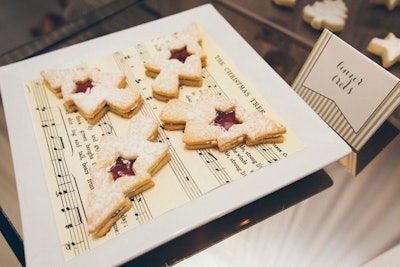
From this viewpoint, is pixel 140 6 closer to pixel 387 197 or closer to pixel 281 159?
pixel 281 159

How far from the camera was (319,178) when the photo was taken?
2.60 feet

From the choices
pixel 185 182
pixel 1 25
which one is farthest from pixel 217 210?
pixel 1 25

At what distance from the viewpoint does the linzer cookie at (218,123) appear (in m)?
0.76

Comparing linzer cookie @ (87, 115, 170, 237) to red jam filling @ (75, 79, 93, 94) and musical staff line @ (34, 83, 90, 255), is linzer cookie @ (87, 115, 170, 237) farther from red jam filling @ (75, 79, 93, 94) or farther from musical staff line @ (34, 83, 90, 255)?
red jam filling @ (75, 79, 93, 94)

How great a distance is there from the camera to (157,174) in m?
0.74

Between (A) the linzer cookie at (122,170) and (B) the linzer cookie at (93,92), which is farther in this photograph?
(B) the linzer cookie at (93,92)

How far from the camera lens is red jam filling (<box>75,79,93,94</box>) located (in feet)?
2.96

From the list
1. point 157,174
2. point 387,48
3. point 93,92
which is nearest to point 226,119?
point 157,174

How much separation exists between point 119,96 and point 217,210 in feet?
1.26

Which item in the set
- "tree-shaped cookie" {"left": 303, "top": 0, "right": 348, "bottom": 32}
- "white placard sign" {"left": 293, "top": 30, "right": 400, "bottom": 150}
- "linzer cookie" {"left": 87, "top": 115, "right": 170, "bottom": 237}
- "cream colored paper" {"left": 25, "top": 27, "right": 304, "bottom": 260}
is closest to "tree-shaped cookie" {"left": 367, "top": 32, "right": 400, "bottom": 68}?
"tree-shaped cookie" {"left": 303, "top": 0, "right": 348, "bottom": 32}

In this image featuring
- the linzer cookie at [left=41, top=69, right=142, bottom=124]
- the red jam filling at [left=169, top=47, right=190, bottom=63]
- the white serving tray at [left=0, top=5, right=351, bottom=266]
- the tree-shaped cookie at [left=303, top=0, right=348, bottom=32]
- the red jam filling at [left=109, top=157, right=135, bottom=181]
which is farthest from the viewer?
the tree-shaped cookie at [left=303, top=0, right=348, bottom=32]

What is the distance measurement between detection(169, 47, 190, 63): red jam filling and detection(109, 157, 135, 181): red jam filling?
37 cm

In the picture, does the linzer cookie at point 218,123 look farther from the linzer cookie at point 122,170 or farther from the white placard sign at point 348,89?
the white placard sign at point 348,89

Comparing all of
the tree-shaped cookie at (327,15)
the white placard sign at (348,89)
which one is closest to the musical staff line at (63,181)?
the white placard sign at (348,89)
